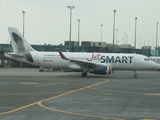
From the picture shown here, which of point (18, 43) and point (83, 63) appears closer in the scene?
point (83, 63)

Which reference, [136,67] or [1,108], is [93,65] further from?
[1,108]

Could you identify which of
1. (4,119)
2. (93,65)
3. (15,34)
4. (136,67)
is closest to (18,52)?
(15,34)

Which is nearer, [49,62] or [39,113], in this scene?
[39,113]

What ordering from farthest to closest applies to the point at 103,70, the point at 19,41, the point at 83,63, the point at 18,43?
the point at 19,41 → the point at 18,43 → the point at 83,63 → the point at 103,70

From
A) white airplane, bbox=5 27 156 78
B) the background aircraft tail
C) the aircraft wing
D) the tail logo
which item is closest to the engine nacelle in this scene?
white airplane, bbox=5 27 156 78

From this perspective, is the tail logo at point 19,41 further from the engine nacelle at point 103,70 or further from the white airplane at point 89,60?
the engine nacelle at point 103,70

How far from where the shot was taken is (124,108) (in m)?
14.5

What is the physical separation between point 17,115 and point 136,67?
29802 mm

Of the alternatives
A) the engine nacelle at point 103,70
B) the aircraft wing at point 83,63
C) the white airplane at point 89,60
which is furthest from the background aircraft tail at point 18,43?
the engine nacelle at point 103,70

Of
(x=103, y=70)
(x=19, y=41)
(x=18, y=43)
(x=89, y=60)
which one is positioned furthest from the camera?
(x=19, y=41)

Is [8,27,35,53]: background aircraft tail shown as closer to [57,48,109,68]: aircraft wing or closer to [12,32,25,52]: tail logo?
[12,32,25,52]: tail logo

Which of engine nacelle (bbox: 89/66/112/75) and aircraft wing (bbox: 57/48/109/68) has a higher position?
aircraft wing (bbox: 57/48/109/68)

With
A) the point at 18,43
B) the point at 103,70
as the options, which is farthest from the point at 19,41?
the point at 103,70

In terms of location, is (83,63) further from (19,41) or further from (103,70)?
(19,41)
